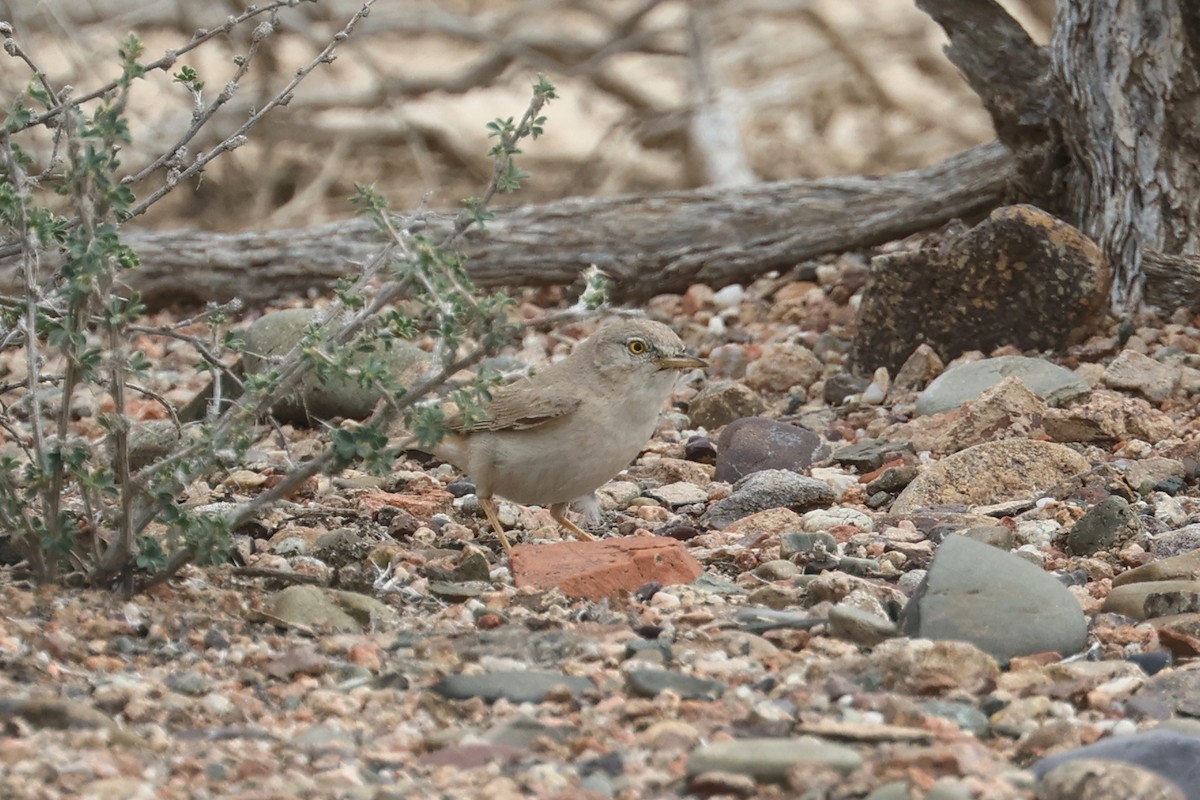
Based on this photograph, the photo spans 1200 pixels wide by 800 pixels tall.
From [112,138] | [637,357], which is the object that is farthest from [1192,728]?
[112,138]

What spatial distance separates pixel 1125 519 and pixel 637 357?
1646 millimetres

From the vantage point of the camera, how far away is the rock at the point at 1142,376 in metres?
7.12

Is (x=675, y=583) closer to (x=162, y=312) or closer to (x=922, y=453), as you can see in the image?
(x=922, y=453)

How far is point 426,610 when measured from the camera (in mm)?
4648

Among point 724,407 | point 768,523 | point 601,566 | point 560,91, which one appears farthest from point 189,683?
point 560,91

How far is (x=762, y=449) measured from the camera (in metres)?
6.70

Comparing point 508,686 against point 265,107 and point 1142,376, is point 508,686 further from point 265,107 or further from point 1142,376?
point 1142,376

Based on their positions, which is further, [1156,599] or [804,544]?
[804,544]

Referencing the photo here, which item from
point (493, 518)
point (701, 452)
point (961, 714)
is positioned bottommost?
point (961, 714)

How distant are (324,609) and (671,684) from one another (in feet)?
3.55

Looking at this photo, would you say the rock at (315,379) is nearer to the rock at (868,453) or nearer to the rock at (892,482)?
the rock at (868,453)

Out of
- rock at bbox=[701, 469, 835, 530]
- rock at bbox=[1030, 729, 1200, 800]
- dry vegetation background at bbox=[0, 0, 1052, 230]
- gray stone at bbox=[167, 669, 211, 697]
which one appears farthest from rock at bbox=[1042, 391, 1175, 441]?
dry vegetation background at bbox=[0, 0, 1052, 230]

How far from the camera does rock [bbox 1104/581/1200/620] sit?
4574mm

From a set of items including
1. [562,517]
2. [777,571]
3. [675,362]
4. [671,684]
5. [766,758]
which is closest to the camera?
[766,758]
